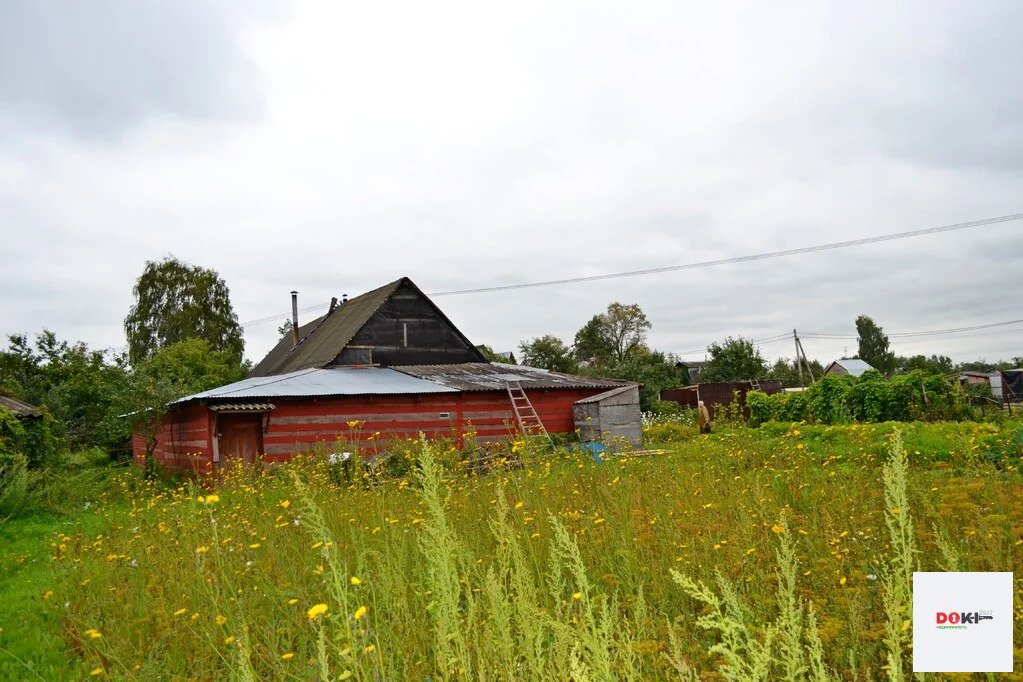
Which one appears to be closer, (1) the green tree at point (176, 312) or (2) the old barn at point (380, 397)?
(2) the old barn at point (380, 397)

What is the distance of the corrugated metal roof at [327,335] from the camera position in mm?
23953

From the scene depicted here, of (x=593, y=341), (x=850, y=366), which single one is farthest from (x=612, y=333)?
(x=850, y=366)

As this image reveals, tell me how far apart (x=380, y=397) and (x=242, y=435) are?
3530 mm

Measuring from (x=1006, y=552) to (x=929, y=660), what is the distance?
2.38 m

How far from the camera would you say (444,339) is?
25609mm

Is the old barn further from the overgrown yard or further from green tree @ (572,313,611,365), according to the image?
green tree @ (572,313,611,365)

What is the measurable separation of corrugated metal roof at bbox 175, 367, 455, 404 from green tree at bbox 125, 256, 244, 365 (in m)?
21.2

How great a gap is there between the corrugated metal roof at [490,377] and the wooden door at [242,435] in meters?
4.98

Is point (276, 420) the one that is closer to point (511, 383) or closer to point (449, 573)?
point (511, 383)

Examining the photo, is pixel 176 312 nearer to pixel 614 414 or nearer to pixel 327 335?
pixel 327 335

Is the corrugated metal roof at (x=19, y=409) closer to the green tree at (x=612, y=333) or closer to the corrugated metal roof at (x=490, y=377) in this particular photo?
the corrugated metal roof at (x=490, y=377)

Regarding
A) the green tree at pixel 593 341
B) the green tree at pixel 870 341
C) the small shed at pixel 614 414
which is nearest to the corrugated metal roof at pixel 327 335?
the small shed at pixel 614 414

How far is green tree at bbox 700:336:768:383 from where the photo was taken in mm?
43469

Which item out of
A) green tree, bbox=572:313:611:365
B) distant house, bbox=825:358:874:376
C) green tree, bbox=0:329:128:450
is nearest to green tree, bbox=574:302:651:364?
green tree, bbox=572:313:611:365
